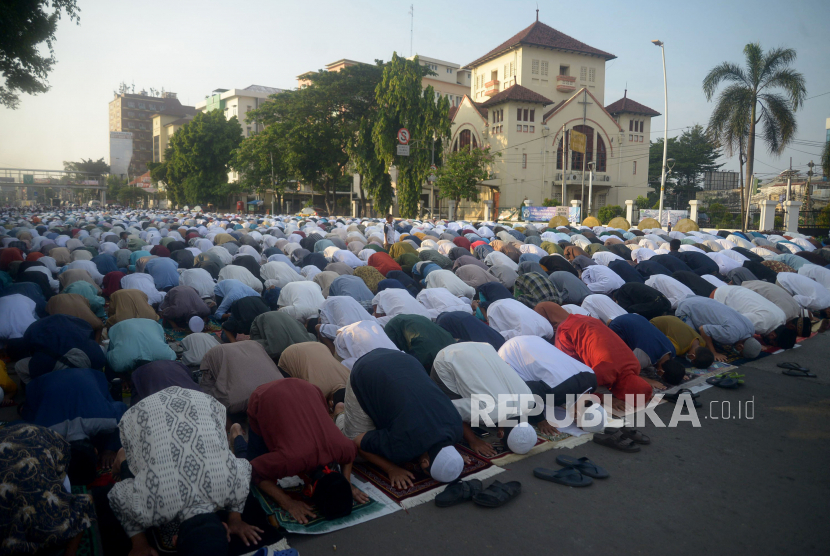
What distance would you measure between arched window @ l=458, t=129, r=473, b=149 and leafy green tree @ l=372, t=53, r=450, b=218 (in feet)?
18.9

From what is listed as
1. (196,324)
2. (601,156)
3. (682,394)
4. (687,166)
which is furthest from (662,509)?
(687,166)

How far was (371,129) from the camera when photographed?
104ft

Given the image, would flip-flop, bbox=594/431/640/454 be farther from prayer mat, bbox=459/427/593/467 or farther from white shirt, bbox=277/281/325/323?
white shirt, bbox=277/281/325/323

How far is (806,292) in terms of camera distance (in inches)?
314

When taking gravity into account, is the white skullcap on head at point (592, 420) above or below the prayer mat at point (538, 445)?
above

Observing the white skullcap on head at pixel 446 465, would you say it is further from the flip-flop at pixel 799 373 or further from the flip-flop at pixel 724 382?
the flip-flop at pixel 799 373

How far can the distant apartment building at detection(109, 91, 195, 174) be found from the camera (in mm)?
82812

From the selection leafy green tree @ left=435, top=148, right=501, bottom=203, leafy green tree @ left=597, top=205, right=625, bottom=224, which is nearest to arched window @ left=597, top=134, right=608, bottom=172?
leafy green tree @ left=597, top=205, right=625, bottom=224

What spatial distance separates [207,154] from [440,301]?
45044mm

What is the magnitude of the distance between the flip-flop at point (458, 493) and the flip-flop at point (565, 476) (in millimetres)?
468

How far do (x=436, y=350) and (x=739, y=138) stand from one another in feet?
69.5

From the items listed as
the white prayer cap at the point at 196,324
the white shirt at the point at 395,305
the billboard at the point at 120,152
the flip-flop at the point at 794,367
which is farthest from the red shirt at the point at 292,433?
the billboard at the point at 120,152

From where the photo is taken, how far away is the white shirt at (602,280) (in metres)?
8.95

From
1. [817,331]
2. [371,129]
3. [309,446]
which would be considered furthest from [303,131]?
[309,446]
